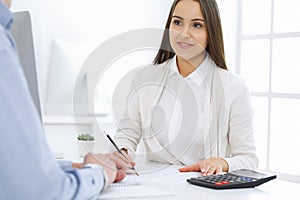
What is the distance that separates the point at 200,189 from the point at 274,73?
2.23m

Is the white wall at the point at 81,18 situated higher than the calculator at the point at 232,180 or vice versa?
the white wall at the point at 81,18

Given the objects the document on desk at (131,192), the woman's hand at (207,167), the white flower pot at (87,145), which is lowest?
the woman's hand at (207,167)

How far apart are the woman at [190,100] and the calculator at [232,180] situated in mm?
442

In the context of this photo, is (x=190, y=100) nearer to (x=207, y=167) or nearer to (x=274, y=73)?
(x=207, y=167)

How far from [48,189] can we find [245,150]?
3.58 ft

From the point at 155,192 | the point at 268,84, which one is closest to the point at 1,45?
the point at 155,192

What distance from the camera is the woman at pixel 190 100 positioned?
72.7 inches

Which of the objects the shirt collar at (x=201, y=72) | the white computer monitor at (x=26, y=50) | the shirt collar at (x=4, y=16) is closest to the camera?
the shirt collar at (x=4, y=16)

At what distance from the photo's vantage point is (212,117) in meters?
1.88

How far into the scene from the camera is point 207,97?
75.8 inches

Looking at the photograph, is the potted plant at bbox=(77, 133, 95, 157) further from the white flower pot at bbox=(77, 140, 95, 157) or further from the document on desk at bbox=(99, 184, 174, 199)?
the document on desk at bbox=(99, 184, 174, 199)

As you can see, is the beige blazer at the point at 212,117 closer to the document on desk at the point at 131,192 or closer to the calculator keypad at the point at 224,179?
the calculator keypad at the point at 224,179

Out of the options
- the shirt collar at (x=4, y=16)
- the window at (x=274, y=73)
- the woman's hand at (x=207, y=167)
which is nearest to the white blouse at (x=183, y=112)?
the woman's hand at (x=207, y=167)

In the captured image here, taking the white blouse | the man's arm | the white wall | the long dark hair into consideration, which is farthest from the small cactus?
the white wall
